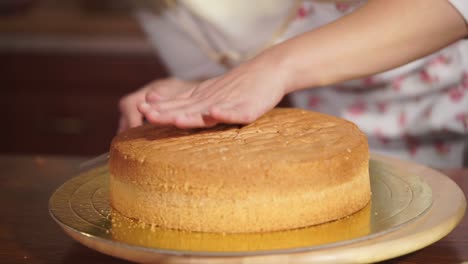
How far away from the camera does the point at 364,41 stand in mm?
1067

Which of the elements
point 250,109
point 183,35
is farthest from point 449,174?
point 183,35

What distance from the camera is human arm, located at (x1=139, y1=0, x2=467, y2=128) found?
102 cm

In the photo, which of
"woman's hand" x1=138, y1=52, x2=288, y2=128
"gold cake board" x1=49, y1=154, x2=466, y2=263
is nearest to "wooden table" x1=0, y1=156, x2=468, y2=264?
"gold cake board" x1=49, y1=154, x2=466, y2=263

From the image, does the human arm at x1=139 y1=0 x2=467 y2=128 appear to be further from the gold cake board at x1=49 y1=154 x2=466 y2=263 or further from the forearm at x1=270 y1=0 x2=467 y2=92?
the gold cake board at x1=49 y1=154 x2=466 y2=263

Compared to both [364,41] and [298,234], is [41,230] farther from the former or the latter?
[364,41]

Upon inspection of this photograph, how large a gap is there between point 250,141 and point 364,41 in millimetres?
250

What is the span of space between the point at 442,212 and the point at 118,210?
0.40 meters

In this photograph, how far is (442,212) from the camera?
916 millimetres

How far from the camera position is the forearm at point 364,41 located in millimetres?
1062

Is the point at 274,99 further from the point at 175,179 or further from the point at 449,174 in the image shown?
the point at 449,174

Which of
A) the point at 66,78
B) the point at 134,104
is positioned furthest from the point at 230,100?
the point at 66,78

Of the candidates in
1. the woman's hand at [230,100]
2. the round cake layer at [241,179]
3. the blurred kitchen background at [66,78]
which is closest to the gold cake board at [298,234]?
the round cake layer at [241,179]

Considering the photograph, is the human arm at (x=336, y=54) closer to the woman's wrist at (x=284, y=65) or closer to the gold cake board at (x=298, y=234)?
the woman's wrist at (x=284, y=65)

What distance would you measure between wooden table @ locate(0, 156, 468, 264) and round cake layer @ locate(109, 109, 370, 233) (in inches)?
3.4
